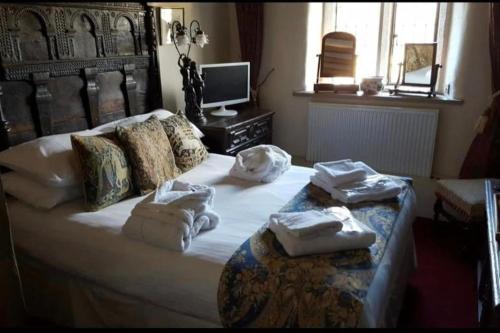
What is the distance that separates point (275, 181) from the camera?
245cm

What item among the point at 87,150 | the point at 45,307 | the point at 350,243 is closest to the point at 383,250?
the point at 350,243

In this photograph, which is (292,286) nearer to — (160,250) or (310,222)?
(310,222)

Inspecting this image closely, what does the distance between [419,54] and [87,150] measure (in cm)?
285

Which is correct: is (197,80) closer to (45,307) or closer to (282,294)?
(45,307)

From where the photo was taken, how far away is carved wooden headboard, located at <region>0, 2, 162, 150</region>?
214 centimetres

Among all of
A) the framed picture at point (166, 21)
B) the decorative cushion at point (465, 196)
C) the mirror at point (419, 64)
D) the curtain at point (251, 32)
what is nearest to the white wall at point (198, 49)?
the framed picture at point (166, 21)

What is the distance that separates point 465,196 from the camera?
8.82 feet

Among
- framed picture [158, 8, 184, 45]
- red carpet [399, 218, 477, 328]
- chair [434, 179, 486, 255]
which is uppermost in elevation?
framed picture [158, 8, 184, 45]

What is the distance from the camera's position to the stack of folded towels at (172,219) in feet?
5.49

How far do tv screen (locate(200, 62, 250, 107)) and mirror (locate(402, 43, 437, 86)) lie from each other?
4.64 feet

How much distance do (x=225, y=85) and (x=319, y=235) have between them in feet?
7.33

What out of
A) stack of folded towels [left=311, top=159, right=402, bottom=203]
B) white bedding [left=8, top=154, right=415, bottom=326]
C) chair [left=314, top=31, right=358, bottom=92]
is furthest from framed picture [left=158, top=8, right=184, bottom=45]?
stack of folded towels [left=311, top=159, right=402, bottom=203]

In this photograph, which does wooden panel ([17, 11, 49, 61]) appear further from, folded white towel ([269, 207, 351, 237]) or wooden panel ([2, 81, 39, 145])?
folded white towel ([269, 207, 351, 237])

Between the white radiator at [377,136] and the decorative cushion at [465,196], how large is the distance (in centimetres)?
64
